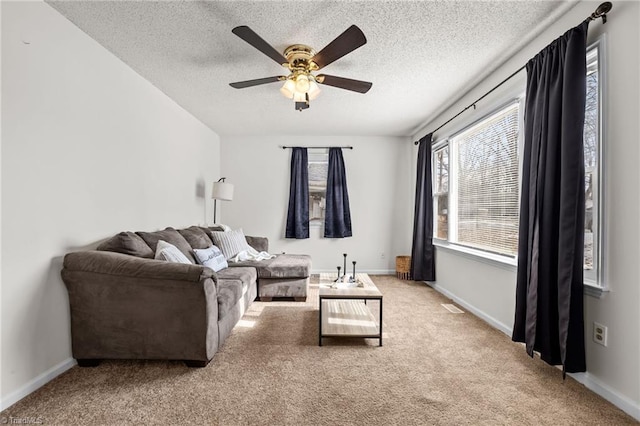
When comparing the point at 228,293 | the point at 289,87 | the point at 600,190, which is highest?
the point at 289,87

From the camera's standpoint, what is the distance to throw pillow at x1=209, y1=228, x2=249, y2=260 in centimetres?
409

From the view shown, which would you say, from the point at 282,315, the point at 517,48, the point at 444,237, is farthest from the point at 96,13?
the point at 444,237

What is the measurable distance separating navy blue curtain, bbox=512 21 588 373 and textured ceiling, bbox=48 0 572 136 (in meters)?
0.47

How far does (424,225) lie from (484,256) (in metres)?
1.63

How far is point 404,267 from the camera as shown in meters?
5.25

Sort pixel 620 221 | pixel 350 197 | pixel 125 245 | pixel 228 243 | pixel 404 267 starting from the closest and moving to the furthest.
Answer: pixel 620 221, pixel 125 245, pixel 228 243, pixel 404 267, pixel 350 197

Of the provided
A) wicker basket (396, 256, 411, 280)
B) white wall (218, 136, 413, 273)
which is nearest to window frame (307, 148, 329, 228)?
white wall (218, 136, 413, 273)

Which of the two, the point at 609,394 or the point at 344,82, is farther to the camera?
the point at 344,82

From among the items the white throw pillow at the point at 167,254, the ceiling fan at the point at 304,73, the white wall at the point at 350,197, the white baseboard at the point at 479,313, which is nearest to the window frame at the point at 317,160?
the white wall at the point at 350,197

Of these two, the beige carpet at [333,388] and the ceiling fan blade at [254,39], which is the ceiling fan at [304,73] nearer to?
the ceiling fan blade at [254,39]

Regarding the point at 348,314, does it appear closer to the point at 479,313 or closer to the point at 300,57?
the point at 479,313

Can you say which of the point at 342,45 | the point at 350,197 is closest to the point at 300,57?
the point at 342,45

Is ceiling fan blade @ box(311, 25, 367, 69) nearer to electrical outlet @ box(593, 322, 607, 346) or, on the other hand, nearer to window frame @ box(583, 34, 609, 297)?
window frame @ box(583, 34, 609, 297)

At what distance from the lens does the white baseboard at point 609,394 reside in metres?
1.70
